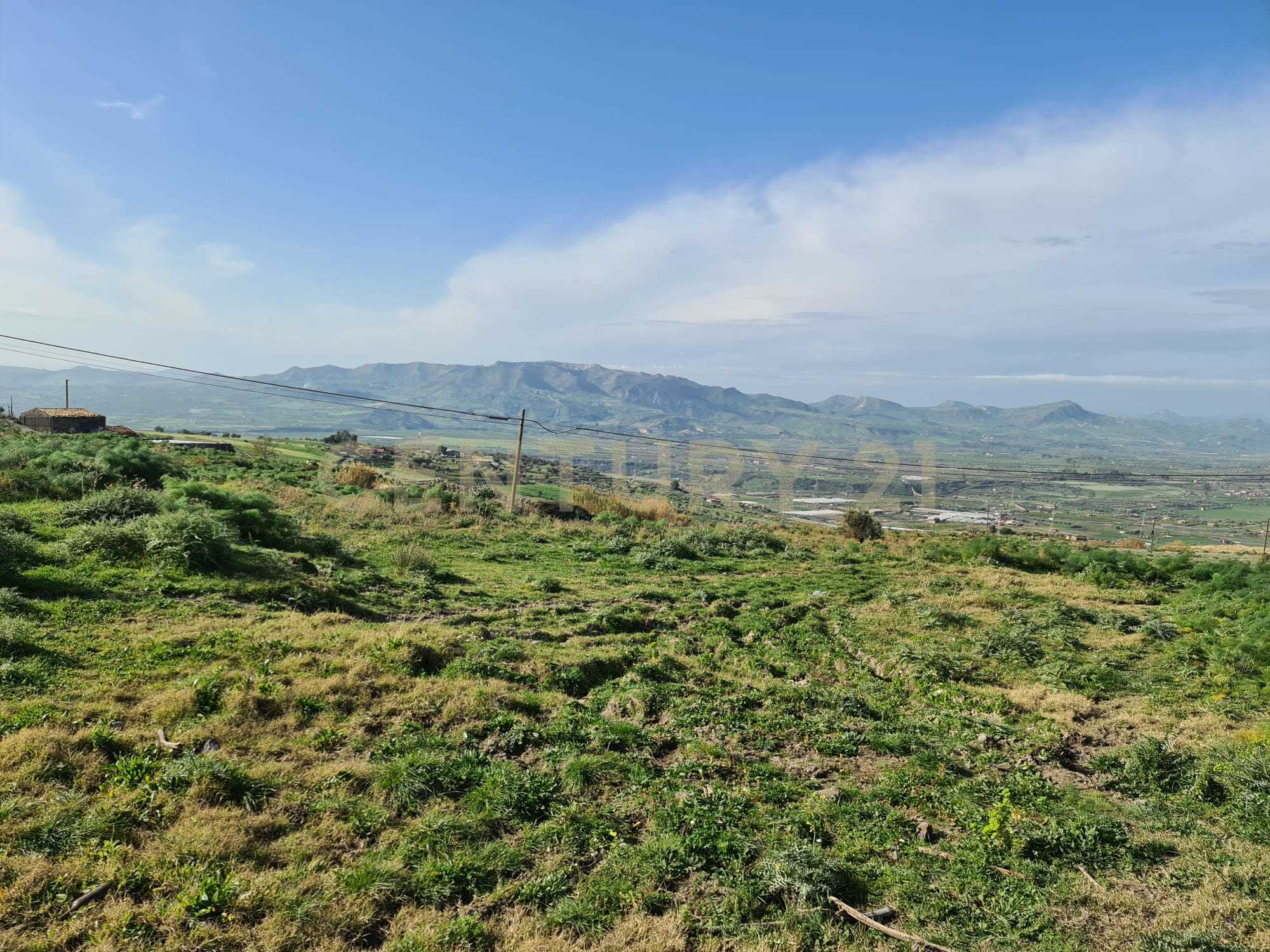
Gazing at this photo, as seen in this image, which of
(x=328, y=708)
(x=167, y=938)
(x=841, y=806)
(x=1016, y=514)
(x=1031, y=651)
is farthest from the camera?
(x=1016, y=514)

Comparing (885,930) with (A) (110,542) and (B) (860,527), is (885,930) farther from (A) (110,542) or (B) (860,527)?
(B) (860,527)

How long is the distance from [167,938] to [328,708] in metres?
3.68

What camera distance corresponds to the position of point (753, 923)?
195 inches

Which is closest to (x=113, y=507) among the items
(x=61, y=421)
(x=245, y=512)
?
(x=245, y=512)

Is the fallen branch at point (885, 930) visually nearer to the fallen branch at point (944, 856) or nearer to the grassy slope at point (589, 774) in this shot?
the grassy slope at point (589, 774)

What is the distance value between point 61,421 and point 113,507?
44455 millimetres

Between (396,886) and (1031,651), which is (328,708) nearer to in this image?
(396,886)

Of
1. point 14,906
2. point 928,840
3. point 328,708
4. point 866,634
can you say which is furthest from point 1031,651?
point 14,906

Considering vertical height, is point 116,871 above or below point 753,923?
above

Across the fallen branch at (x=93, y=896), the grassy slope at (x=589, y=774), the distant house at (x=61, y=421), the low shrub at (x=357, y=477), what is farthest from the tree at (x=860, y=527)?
the distant house at (x=61, y=421)

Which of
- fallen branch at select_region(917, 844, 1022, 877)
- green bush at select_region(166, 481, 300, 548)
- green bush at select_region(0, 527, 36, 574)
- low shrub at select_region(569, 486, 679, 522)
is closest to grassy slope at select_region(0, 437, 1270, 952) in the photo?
fallen branch at select_region(917, 844, 1022, 877)

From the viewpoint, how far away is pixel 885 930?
16.0 feet

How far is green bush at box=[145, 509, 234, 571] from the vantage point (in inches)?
470

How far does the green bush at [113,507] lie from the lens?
1355 cm
